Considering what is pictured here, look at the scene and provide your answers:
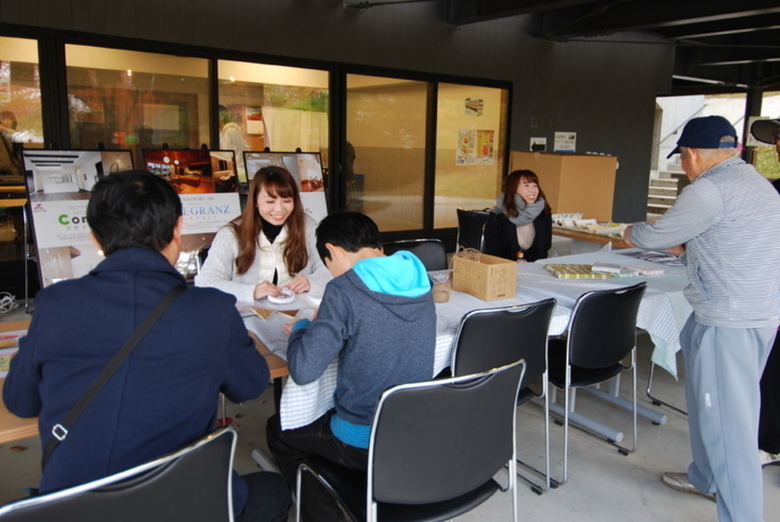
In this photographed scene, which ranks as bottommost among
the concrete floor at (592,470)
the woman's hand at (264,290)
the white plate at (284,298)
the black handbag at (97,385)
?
the concrete floor at (592,470)

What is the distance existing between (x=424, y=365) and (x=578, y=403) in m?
1.97

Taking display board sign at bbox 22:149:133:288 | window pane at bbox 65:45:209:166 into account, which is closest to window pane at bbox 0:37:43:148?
window pane at bbox 65:45:209:166

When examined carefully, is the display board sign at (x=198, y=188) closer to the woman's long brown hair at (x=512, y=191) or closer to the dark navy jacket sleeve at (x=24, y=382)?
the woman's long brown hair at (x=512, y=191)

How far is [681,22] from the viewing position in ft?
23.5

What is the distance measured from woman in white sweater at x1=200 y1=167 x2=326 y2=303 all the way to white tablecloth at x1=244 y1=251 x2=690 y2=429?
37cm

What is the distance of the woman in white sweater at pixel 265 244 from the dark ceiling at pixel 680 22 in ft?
13.4

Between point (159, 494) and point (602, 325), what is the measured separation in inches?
80.1

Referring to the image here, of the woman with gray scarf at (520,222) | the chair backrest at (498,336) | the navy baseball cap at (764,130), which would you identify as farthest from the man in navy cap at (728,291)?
the navy baseball cap at (764,130)

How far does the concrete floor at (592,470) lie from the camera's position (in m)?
2.51

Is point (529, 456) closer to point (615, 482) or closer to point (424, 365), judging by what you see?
point (615, 482)

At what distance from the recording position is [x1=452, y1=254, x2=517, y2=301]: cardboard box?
2811 mm

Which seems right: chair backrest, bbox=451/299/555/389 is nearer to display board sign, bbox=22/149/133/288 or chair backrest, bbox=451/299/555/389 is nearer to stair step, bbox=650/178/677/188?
display board sign, bbox=22/149/133/288

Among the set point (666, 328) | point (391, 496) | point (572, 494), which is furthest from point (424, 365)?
point (666, 328)

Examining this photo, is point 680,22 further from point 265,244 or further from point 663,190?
point 663,190
